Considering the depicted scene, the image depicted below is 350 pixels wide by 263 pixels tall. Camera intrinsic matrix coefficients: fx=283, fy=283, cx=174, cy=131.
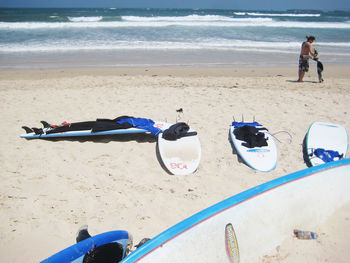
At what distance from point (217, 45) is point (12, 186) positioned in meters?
14.5

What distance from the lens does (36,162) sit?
13.9 feet

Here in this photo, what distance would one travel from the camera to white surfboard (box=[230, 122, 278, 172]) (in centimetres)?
417

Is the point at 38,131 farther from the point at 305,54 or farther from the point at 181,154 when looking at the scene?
the point at 305,54

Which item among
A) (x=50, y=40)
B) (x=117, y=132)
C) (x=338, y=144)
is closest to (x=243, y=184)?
(x=338, y=144)

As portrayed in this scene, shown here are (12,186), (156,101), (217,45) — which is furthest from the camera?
(217,45)

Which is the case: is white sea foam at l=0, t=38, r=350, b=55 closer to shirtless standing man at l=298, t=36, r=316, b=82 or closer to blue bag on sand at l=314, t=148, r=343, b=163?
shirtless standing man at l=298, t=36, r=316, b=82

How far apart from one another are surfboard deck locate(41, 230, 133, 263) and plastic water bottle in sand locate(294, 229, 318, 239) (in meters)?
1.65

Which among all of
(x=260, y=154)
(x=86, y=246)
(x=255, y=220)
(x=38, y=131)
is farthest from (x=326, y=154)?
(x=38, y=131)

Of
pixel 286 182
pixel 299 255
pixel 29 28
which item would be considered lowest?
pixel 299 255

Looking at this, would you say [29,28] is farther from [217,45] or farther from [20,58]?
[217,45]

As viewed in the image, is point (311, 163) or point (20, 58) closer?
point (311, 163)

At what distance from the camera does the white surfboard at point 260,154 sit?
4.17 meters

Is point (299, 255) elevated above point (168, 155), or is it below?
below

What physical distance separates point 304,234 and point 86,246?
210 cm
